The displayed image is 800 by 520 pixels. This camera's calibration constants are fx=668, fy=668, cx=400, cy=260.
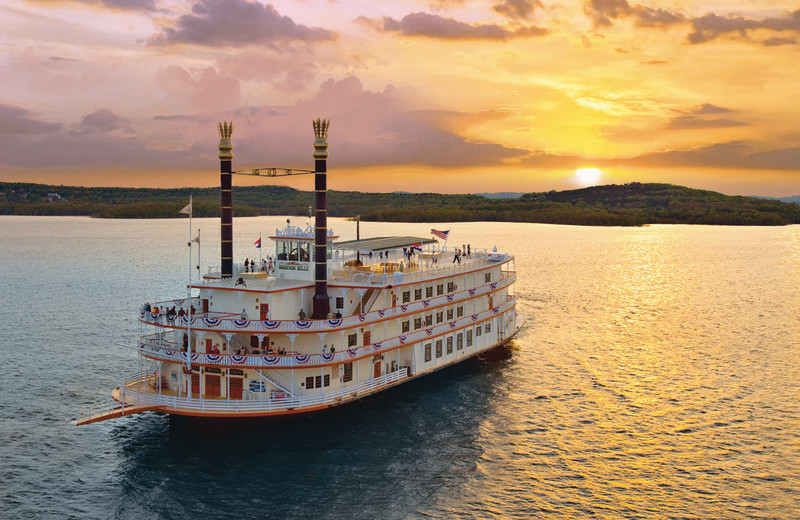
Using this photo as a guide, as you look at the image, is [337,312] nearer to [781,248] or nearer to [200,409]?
[200,409]

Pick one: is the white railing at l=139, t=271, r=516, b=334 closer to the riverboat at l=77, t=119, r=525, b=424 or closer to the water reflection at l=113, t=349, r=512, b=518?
the riverboat at l=77, t=119, r=525, b=424

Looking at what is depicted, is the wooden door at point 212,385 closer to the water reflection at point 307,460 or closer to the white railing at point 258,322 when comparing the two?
the water reflection at point 307,460

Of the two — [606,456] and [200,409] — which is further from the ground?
[200,409]

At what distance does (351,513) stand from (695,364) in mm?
35629

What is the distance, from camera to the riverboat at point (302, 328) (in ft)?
118

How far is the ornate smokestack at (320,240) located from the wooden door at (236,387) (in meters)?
6.22

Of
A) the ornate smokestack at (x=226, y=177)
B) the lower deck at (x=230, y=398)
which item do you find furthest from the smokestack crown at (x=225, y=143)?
the lower deck at (x=230, y=398)

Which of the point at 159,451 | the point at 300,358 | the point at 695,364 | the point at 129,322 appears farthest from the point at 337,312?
the point at 129,322

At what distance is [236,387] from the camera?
36688 mm

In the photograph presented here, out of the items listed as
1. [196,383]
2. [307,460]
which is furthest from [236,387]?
[307,460]

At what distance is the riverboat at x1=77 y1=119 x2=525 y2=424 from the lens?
118 feet

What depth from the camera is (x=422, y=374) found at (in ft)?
148

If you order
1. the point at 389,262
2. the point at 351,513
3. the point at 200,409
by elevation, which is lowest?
the point at 351,513

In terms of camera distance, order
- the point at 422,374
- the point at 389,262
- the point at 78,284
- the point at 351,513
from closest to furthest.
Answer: the point at 351,513
the point at 422,374
the point at 389,262
the point at 78,284
